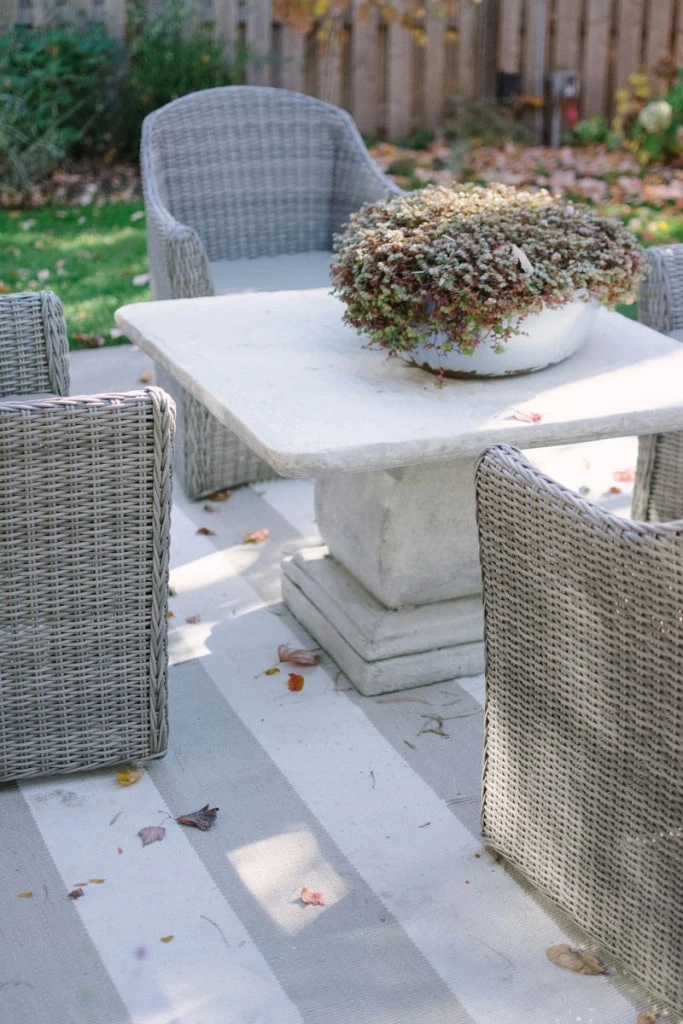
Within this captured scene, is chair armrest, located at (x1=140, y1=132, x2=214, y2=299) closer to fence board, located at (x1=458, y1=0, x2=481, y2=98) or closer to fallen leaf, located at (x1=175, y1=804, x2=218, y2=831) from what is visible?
fallen leaf, located at (x1=175, y1=804, x2=218, y2=831)

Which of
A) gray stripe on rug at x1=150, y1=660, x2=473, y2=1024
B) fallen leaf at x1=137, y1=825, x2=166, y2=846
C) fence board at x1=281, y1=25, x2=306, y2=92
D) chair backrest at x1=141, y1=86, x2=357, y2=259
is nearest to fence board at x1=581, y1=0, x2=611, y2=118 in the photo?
fence board at x1=281, y1=25, x2=306, y2=92

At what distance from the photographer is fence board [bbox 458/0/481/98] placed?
7.79 m

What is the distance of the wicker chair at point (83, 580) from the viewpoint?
7.40ft

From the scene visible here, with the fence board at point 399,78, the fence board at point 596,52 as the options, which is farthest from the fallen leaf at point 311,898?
the fence board at point 596,52

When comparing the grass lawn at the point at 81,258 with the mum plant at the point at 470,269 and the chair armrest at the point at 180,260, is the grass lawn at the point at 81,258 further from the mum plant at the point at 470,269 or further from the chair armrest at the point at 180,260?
the mum plant at the point at 470,269

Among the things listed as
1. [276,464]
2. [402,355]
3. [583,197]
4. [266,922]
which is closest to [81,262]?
[583,197]

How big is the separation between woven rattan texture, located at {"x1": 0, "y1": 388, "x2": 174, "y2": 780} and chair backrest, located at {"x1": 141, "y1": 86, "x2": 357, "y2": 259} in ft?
7.05

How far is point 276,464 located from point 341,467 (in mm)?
117

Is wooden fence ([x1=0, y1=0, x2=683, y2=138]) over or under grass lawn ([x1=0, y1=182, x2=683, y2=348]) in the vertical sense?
over

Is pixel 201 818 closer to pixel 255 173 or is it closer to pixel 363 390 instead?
pixel 363 390

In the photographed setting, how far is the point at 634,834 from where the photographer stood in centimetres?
192

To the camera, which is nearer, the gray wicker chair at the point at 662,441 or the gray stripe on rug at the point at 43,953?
the gray stripe on rug at the point at 43,953

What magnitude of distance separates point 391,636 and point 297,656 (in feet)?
0.83

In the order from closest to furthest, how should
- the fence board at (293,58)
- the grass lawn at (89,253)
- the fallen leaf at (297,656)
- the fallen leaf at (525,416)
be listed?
the fallen leaf at (525,416), the fallen leaf at (297,656), the grass lawn at (89,253), the fence board at (293,58)
